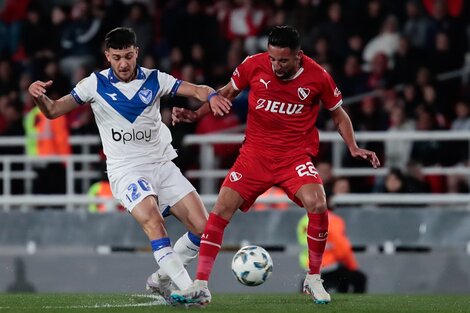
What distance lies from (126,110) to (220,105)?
0.82m

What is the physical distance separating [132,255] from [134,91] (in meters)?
5.41

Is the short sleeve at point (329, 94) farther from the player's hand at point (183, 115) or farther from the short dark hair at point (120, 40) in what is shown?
the short dark hair at point (120, 40)

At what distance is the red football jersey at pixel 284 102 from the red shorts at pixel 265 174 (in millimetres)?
Result: 80

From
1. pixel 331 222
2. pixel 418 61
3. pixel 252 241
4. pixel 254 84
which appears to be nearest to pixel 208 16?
pixel 418 61

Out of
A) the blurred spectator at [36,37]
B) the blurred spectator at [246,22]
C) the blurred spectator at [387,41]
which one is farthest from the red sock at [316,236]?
the blurred spectator at [36,37]

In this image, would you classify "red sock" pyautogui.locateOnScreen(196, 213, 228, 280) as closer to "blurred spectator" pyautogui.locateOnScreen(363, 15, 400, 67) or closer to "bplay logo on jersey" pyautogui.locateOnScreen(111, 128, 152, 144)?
"bplay logo on jersey" pyautogui.locateOnScreen(111, 128, 152, 144)

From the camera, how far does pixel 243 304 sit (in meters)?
11.4

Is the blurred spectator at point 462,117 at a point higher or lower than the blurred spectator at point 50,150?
higher

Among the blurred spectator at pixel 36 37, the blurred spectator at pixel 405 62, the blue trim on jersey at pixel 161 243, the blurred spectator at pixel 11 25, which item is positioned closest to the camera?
the blue trim on jersey at pixel 161 243

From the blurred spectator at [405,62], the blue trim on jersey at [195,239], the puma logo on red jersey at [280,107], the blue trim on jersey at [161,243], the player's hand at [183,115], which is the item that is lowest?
the blue trim on jersey at [195,239]

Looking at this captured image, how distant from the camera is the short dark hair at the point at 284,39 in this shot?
1089 cm

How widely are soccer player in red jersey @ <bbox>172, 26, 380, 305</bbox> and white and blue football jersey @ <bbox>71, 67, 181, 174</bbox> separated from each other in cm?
24

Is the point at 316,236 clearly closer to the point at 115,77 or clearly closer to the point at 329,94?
the point at 329,94

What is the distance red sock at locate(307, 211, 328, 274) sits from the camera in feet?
36.7
